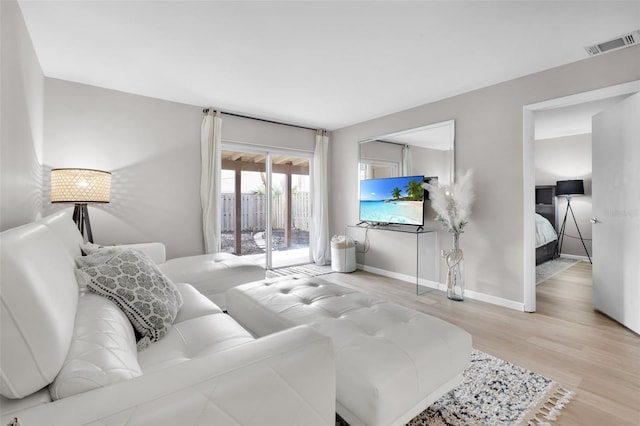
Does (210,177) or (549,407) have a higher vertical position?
(210,177)

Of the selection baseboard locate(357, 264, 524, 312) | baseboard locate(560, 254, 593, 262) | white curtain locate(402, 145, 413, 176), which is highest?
white curtain locate(402, 145, 413, 176)

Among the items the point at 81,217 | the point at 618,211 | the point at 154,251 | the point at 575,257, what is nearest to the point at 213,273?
the point at 154,251

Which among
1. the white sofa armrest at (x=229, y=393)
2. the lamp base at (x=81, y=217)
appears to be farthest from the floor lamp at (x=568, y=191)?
the lamp base at (x=81, y=217)

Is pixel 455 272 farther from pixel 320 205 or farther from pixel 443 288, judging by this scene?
pixel 320 205

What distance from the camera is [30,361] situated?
0.66 m

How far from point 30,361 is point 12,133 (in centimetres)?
198

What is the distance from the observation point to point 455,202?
335cm

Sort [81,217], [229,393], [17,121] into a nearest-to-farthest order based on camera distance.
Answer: [229,393] < [17,121] < [81,217]

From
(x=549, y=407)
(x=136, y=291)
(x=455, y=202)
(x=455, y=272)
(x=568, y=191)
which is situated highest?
(x=568, y=191)

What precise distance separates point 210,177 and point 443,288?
11.3 ft

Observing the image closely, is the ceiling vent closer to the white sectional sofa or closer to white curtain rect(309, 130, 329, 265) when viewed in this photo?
the white sectional sofa

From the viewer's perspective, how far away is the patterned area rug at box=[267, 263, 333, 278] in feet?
14.7

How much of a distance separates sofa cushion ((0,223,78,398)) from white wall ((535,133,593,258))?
725cm

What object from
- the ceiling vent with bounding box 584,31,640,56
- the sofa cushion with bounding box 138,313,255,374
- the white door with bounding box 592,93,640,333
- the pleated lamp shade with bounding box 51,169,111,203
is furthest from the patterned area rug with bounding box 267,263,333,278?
the ceiling vent with bounding box 584,31,640,56
